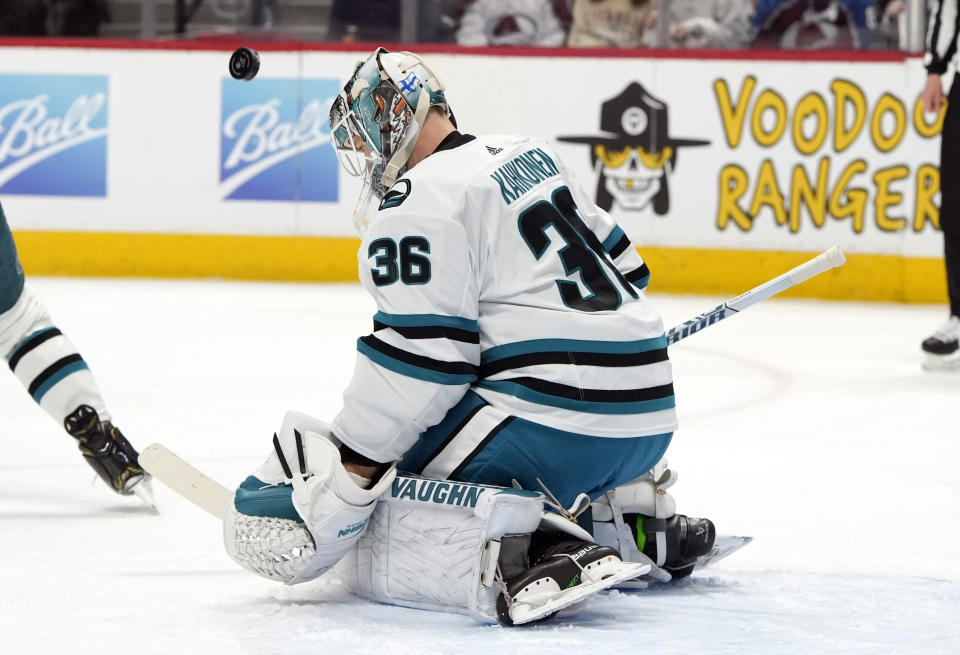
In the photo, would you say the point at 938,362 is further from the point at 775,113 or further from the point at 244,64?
the point at 244,64

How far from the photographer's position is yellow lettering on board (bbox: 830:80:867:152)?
6.26 metres

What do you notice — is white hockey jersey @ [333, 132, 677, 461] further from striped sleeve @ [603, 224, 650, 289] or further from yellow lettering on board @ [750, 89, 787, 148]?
yellow lettering on board @ [750, 89, 787, 148]

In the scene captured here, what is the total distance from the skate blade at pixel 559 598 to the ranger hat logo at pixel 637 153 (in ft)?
15.3

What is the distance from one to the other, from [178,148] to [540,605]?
5176 millimetres

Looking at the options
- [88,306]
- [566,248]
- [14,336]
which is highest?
[566,248]

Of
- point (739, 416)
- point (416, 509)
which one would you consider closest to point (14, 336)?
point (416, 509)

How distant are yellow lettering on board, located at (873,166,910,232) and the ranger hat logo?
0.75m

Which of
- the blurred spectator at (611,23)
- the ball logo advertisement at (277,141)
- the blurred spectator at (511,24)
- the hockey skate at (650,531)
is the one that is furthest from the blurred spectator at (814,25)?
the hockey skate at (650,531)

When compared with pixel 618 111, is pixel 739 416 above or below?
below

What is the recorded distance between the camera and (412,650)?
1.78 m

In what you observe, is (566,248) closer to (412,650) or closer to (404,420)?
(404,420)

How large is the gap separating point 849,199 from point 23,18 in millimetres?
3724

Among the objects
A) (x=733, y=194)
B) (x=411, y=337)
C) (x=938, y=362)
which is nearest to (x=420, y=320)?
(x=411, y=337)

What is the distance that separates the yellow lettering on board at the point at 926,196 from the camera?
20.3 feet
